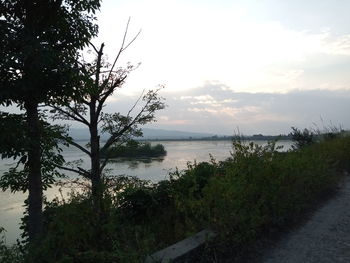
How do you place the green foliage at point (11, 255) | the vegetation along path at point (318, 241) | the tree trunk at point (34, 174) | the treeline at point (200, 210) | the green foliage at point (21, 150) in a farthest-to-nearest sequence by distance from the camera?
the tree trunk at point (34, 174) → the green foliage at point (11, 255) → the green foliage at point (21, 150) → the vegetation along path at point (318, 241) → the treeline at point (200, 210)

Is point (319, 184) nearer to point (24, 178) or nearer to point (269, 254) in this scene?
point (269, 254)

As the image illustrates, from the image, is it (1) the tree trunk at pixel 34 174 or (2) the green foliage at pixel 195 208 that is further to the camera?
(1) the tree trunk at pixel 34 174

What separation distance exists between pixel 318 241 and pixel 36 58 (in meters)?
4.31

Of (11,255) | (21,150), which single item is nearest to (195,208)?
(21,150)

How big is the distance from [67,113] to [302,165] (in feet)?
32.3

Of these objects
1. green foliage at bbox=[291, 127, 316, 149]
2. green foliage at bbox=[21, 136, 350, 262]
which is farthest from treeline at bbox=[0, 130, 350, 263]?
green foliage at bbox=[291, 127, 316, 149]

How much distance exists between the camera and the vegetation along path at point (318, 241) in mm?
4234

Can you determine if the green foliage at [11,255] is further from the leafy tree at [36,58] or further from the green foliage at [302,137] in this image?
the green foliage at [302,137]

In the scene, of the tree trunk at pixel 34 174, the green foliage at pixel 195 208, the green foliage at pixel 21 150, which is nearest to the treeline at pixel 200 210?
the green foliage at pixel 195 208

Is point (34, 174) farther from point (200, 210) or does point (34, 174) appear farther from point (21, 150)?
point (200, 210)

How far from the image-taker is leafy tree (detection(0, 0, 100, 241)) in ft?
14.4

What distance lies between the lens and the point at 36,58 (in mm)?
4266

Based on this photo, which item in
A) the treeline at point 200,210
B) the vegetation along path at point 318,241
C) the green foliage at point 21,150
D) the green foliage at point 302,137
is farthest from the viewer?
the green foliage at point 302,137

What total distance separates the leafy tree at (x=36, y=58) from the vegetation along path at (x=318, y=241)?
3.05 m
